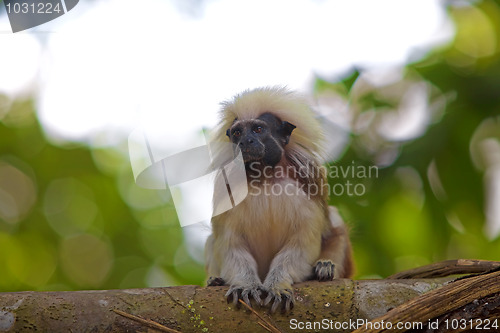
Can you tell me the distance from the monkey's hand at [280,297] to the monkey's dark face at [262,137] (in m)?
1.60

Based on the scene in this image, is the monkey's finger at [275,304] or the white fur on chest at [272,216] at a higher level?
the white fur on chest at [272,216]

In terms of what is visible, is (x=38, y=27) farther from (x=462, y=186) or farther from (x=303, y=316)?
(x=462, y=186)

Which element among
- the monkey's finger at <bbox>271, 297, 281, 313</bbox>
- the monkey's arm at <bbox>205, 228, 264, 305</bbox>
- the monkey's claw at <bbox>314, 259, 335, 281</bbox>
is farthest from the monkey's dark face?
the monkey's finger at <bbox>271, 297, 281, 313</bbox>

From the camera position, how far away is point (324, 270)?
17.1 ft

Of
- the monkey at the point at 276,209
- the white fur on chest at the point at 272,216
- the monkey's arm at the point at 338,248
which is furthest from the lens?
the monkey's arm at the point at 338,248

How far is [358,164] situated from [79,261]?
4318mm

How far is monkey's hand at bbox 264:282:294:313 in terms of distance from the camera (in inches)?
171

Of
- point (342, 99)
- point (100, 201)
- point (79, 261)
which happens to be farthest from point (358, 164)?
point (79, 261)

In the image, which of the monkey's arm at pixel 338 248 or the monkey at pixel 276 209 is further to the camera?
the monkey's arm at pixel 338 248

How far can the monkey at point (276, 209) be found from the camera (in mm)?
5395

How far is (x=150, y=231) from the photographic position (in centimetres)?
756

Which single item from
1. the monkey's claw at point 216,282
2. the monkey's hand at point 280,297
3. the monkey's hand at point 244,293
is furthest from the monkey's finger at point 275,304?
the monkey's claw at point 216,282

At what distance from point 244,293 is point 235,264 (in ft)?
2.95

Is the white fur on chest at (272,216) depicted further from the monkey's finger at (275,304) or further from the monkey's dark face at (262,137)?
the monkey's finger at (275,304)
